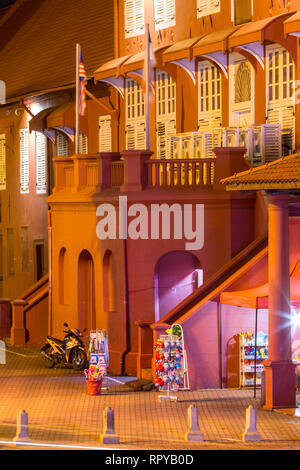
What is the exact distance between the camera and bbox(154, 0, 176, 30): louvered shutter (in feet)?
113

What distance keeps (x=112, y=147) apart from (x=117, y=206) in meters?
7.29

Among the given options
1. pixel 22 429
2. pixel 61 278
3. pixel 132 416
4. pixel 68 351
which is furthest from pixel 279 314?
pixel 61 278

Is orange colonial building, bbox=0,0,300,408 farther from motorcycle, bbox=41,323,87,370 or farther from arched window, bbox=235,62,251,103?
motorcycle, bbox=41,323,87,370

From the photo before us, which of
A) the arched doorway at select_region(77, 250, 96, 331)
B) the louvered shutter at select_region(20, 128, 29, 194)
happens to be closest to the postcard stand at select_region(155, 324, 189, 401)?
the arched doorway at select_region(77, 250, 96, 331)

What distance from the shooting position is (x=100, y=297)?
3156cm

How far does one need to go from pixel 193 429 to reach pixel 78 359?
10.4 metres

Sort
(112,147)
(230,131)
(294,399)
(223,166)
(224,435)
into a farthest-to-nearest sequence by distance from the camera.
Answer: (112,147)
(230,131)
(223,166)
(294,399)
(224,435)

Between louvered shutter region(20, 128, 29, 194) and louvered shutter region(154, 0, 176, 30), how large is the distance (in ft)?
33.9

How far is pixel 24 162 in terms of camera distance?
44.3 metres

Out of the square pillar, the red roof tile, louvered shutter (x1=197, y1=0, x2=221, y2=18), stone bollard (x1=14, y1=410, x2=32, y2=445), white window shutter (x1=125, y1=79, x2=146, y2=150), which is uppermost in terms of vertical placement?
louvered shutter (x1=197, y1=0, x2=221, y2=18)

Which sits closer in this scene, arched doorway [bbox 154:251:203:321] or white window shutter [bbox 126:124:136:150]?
arched doorway [bbox 154:251:203:321]

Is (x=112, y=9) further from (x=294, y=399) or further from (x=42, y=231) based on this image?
(x=294, y=399)

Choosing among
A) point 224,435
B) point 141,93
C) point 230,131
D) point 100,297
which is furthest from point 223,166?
point 224,435

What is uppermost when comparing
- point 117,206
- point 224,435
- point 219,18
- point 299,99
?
point 219,18
